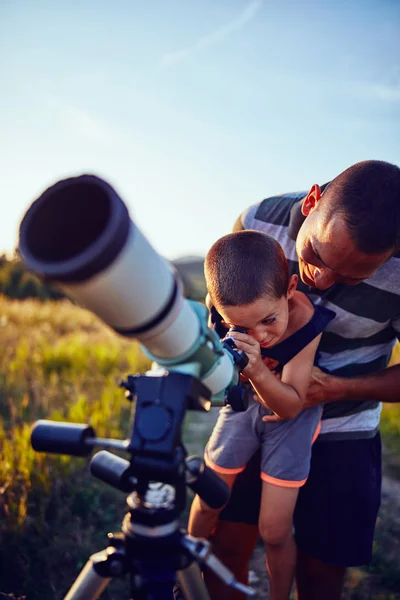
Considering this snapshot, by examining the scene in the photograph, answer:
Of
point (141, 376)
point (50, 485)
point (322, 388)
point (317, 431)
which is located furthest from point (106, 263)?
point (50, 485)

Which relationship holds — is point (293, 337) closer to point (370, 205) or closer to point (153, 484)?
point (370, 205)

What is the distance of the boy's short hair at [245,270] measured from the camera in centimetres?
201

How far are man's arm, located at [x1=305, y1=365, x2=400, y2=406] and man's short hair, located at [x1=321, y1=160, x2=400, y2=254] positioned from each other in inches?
27.2

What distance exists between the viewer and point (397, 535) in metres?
3.87

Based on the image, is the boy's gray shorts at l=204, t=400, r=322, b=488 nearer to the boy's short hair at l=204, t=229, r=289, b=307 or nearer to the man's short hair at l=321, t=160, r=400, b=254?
the boy's short hair at l=204, t=229, r=289, b=307

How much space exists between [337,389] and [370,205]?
0.91 meters

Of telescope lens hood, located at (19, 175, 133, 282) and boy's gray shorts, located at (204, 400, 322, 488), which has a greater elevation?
telescope lens hood, located at (19, 175, 133, 282)

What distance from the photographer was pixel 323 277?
214 centimetres

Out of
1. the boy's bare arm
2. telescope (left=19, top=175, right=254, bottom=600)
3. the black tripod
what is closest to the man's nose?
the boy's bare arm

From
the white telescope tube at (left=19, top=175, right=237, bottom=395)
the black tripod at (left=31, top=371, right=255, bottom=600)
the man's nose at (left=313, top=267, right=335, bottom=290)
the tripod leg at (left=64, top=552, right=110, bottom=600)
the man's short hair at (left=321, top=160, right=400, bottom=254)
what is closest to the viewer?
the white telescope tube at (left=19, top=175, right=237, bottom=395)

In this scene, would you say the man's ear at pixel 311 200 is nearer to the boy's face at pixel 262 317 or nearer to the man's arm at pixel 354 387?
the boy's face at pixel 262 317

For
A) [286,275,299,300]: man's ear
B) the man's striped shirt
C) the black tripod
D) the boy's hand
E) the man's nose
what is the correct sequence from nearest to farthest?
the black tripod → the boy's hand → the man's nose → [286,275,299,300]: man's ear → the man's striped shirt

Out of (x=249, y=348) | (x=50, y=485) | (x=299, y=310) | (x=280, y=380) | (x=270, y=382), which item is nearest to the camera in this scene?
(x=249, y=348)

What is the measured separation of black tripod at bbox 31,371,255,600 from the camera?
111 cm
